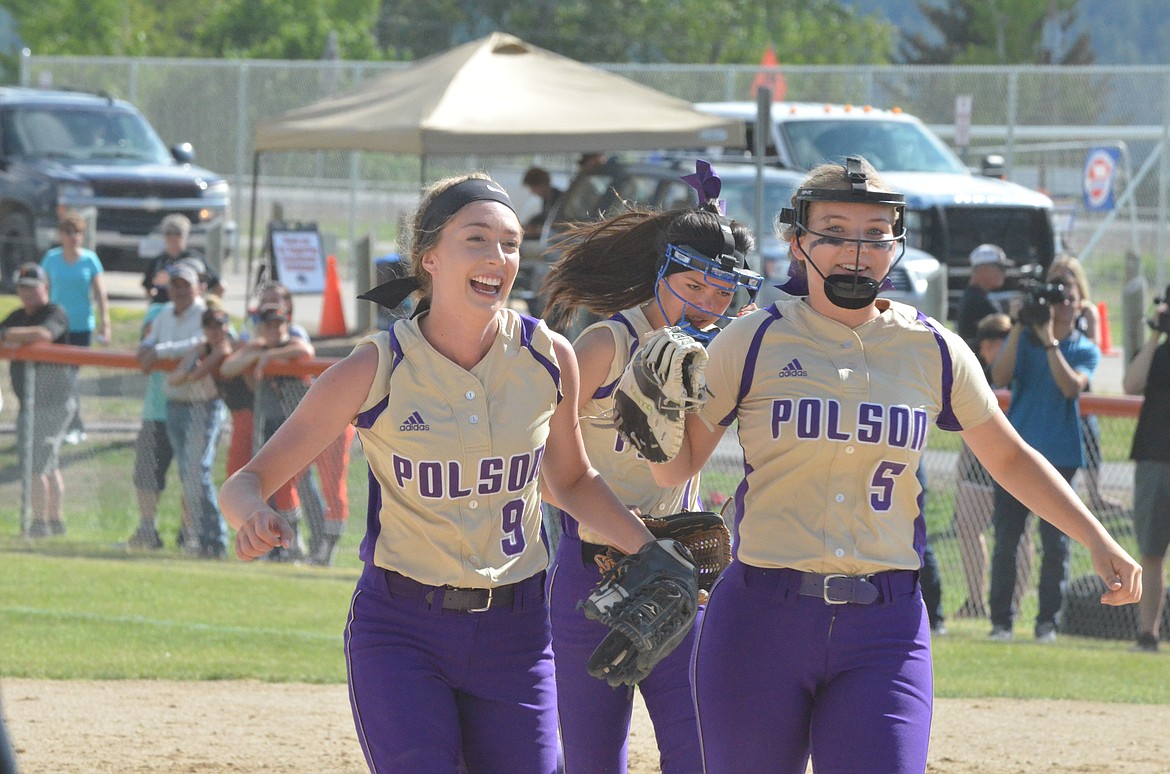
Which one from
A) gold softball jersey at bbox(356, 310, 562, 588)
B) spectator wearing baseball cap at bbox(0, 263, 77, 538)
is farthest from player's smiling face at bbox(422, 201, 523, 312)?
spectator wearing baseball cap at bbox(0, 263, 77, 538)

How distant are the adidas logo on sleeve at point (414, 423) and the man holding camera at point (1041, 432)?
19.8 feet

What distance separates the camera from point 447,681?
3803 mm

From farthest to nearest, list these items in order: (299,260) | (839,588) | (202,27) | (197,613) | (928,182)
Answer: (202,27)
(299,260)
(928,182)
(197,613)
(839,588)

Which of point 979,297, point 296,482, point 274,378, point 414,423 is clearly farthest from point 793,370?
point 979,297

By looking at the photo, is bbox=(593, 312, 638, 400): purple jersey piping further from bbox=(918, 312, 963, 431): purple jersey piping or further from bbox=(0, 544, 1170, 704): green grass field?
bbox=(0, 544, 1170, 704): green grass field

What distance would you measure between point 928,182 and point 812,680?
13.8 m

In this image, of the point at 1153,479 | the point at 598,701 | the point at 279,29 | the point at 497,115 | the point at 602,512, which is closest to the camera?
the point at 602,512

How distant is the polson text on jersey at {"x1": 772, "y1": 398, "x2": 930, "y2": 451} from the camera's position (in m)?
3.77

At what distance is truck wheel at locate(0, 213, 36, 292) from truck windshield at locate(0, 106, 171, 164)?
0.82m

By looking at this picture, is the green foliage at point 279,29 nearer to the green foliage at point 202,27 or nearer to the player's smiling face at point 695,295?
the green foliage at point 202,27

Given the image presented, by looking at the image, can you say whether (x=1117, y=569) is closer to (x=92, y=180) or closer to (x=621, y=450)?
(x=621, y=450)

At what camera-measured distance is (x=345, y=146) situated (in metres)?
14.8

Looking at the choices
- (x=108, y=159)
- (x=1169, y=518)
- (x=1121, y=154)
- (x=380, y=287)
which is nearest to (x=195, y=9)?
(x=108, y=159)

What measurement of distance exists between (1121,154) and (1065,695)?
15.1 metres
